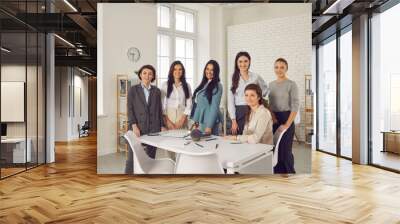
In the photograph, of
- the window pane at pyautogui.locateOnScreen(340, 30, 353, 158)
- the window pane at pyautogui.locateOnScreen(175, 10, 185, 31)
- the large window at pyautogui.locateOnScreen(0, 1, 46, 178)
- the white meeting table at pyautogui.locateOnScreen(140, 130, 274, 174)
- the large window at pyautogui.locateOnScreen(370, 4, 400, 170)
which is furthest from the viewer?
the window pane at pyautogui.locateOnScreen(340, 30, 353, 158)

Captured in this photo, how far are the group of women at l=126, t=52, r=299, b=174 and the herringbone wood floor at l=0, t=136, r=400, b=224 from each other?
0.66m

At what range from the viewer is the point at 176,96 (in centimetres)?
589

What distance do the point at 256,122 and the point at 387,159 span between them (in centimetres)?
291

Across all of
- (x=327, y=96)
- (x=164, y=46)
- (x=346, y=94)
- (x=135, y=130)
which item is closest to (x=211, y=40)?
(x=164, y=46)

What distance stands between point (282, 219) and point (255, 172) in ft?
7.02

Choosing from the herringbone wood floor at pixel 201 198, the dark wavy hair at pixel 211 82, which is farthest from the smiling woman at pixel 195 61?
the herringbone wood floor at pixel 201 198

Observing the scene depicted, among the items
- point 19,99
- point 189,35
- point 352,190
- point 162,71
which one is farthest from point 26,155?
point 352,190

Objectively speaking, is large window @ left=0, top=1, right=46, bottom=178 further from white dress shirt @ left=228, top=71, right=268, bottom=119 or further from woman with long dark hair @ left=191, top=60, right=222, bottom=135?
white dress shirt @ left=228, top=71, right=268, bottom=119

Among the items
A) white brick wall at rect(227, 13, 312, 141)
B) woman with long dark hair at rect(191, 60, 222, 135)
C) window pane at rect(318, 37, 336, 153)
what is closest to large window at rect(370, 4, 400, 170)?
window pane at rect(318, 37, 336, 153)

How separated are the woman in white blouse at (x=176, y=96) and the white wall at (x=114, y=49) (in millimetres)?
381

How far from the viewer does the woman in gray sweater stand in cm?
586

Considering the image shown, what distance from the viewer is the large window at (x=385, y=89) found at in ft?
21.4

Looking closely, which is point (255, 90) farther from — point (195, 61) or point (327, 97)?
point (327, 97)

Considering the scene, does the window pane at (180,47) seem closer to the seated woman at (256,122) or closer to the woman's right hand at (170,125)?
the woman's right hand at (170,125)
